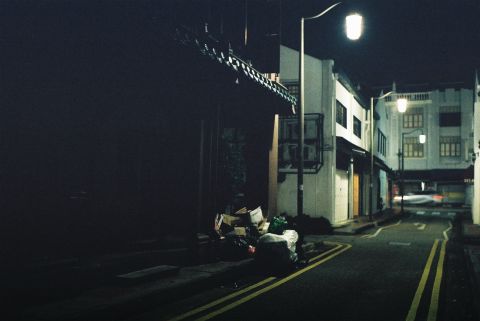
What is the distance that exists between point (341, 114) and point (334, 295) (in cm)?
2010

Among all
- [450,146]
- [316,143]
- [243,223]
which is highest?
[450,146]

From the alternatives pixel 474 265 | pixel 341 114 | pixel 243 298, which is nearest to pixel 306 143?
pixel 341 114

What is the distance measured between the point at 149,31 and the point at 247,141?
9.17 metres

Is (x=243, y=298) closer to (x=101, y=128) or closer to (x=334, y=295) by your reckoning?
(x=334, y=295)

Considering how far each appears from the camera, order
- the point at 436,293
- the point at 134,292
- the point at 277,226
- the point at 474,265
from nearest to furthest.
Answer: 1. the point at 134,292
2. the point at 436,293
3. the point at 474,265
4. the point at 277,226

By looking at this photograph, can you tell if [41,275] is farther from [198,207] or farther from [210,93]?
[210,93]

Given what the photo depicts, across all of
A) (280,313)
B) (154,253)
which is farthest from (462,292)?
(154,253)

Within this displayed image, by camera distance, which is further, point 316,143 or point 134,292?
point 316,143

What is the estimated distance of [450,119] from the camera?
57344 mm

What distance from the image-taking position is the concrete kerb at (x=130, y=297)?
20.6ft

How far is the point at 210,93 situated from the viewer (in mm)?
10562

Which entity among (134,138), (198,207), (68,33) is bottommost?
(198,207)

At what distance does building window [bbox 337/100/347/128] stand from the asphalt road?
14.1 meters

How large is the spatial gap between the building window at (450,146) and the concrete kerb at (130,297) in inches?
2142
